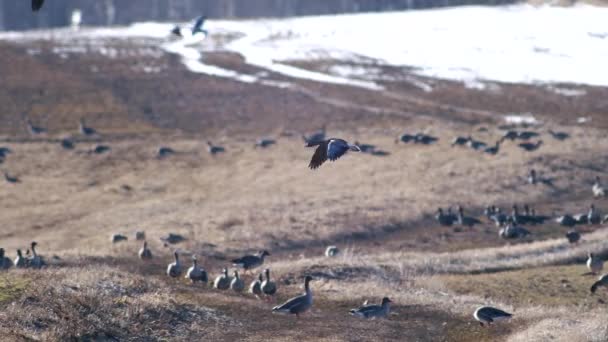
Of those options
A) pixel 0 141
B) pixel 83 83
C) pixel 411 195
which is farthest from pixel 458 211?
pixel 83 83

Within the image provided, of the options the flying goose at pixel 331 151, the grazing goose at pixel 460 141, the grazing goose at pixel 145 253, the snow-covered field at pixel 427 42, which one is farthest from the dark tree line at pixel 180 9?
the flying goose at pixel 331 151

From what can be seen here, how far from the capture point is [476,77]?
8462cm

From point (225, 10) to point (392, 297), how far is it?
109 meters

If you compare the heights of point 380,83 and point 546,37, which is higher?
point 546,37

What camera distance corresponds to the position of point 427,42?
9331cm

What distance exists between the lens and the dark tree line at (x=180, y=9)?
426 ft

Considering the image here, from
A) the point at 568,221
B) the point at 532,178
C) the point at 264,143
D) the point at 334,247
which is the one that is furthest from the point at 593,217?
the point at 264,143

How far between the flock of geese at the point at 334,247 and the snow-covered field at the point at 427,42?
247 inches

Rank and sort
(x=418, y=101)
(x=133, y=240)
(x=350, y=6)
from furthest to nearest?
(x=350, y=6)
(x=418, y=101)
(x=133, y=240)

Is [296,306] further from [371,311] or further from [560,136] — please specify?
[560,136]

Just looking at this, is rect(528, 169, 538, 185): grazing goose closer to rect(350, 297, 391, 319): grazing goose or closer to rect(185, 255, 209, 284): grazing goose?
rect(185, 255, 209, 284): grazing goose

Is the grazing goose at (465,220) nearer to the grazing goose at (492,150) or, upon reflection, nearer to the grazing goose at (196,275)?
the grazing goose at (492,150)

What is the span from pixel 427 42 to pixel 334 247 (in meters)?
58.5

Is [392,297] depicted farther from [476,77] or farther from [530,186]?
[476,77]
